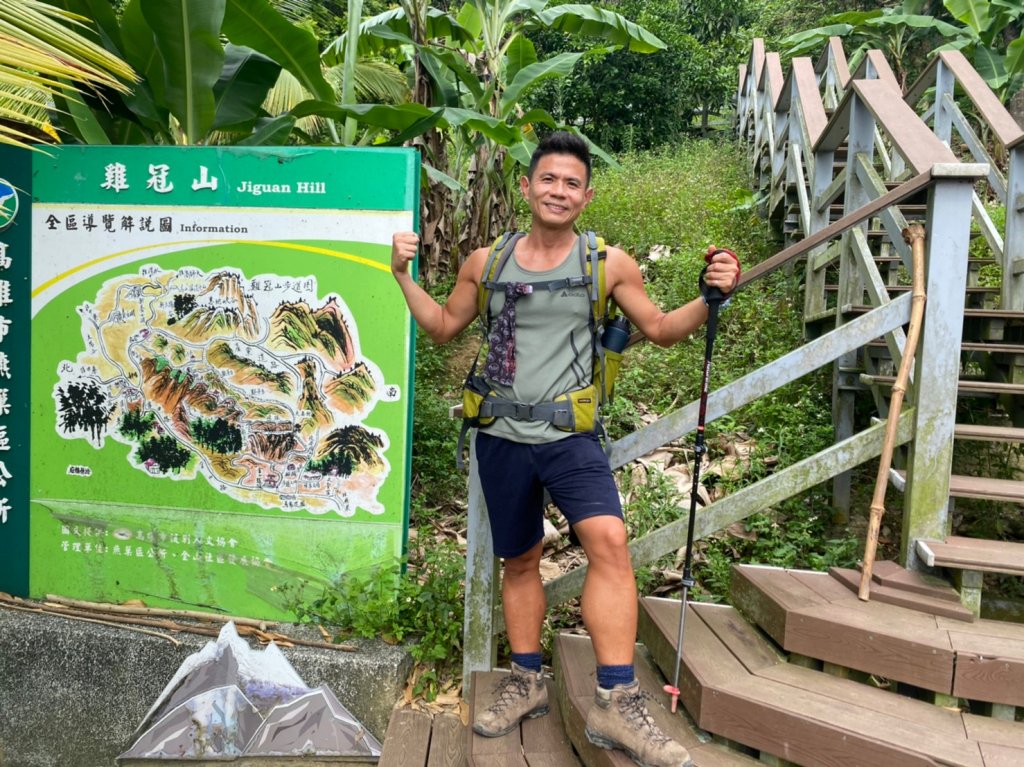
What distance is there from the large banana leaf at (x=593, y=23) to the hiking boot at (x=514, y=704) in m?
6.11

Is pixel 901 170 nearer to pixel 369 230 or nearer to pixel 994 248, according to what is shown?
pixel 994 248

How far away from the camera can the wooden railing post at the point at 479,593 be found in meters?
3.40

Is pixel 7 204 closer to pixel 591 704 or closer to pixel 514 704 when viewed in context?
pixel 514 704

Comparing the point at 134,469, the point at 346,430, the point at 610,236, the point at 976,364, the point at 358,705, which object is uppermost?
the point at 610,236

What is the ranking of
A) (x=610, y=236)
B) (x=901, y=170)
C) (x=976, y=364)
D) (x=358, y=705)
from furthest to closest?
(x=610, y=236), (x=901, y=170), (x=976, y=364), (x=358, y=705)

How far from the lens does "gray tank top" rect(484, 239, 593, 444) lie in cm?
283

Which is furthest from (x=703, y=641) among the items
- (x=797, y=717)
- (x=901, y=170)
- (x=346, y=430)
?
(x=901, y=170)

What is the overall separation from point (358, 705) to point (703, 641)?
158 centimetres

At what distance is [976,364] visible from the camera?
188 inches

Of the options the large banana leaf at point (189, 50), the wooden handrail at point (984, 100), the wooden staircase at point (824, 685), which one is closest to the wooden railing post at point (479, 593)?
the wooden staircase at point (824, 685)

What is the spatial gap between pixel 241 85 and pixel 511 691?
3532mm

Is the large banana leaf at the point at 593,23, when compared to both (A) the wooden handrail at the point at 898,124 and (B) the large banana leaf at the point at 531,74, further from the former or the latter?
(A) the wooden handrail at the point at 898,124

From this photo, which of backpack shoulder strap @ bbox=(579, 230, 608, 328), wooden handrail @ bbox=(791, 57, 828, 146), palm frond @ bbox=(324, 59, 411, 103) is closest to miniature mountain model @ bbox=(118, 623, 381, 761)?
backpack shoulder strap @ bbox=(579, 230, 608, 328)

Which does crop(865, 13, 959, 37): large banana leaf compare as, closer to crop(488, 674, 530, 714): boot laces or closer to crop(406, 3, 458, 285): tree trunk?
crop(406, 3, 458, 285): tree trunk
